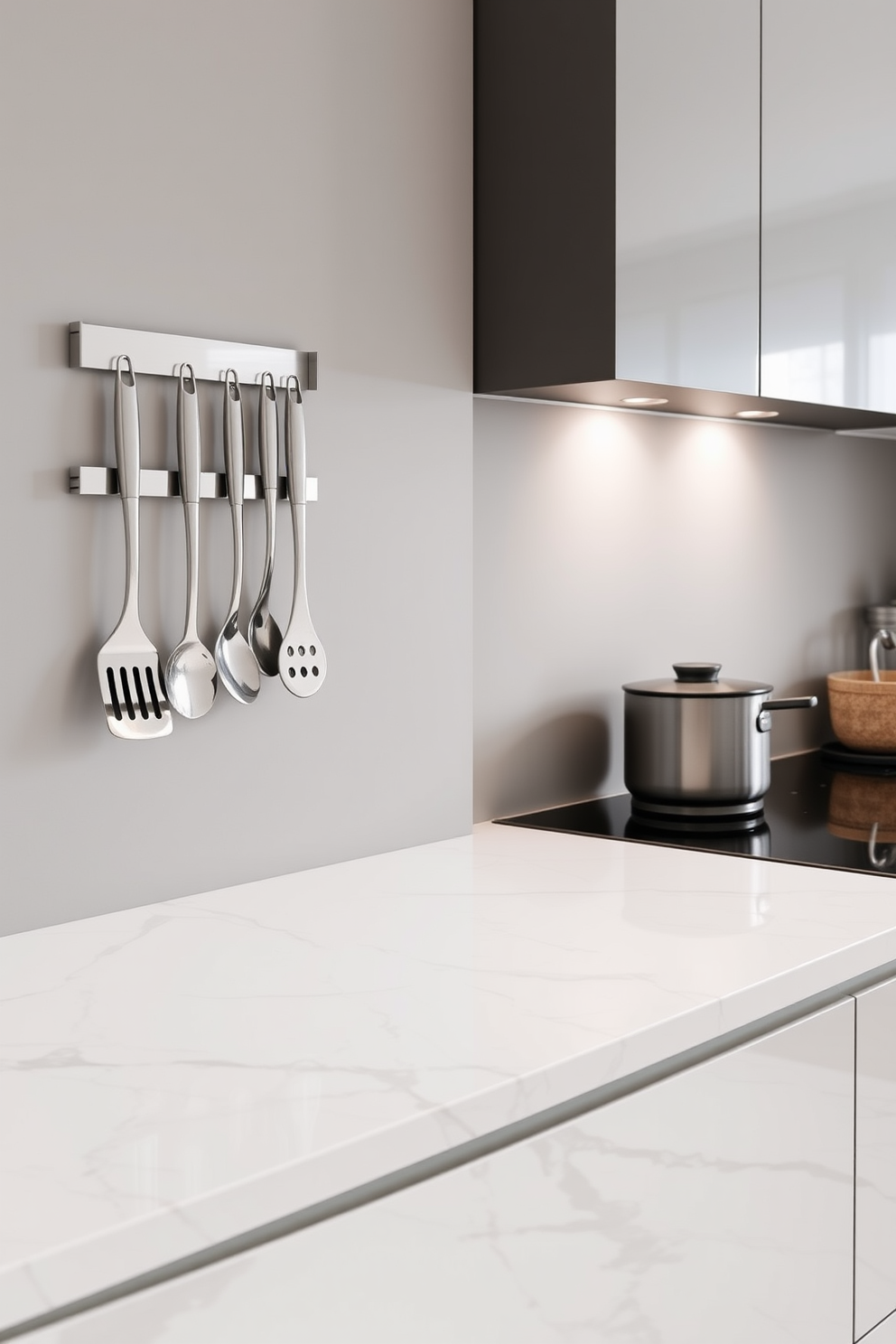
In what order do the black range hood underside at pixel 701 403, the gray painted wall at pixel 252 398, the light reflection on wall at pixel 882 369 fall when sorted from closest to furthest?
the gray painted wall at pixel 252 398 < the black range hood underside at pixel 701 403 < the light reflection on wall at pixel 882 369

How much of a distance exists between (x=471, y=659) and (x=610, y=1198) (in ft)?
2.71

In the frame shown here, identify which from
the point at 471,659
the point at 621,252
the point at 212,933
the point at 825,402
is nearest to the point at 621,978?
the point at 212,933

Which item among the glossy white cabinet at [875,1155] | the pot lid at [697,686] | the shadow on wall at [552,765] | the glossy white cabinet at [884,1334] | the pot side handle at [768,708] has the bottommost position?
the glossy white cabinet at [884,1334]

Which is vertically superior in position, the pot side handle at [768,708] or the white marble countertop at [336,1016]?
the pot side handle at [768,708]

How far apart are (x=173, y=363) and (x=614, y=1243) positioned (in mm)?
874

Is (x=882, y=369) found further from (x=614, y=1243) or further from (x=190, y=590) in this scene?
(x=614, y=1243)

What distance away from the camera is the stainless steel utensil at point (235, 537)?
131 cm

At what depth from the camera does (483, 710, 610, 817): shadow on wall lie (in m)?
1.80

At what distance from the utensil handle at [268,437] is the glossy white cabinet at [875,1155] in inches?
30.1

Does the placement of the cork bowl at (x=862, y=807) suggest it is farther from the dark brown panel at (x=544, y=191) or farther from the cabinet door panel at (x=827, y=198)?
the dark brown panel at (x=544, y=191)

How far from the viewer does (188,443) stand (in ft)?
4.15

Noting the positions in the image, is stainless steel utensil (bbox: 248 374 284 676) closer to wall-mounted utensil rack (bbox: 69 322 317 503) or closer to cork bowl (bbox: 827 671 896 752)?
wall-mounted utensil rack (bbox: 69 322 317 503)

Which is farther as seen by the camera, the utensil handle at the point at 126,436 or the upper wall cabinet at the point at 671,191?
the upper wall cabinet at the point at 671,191

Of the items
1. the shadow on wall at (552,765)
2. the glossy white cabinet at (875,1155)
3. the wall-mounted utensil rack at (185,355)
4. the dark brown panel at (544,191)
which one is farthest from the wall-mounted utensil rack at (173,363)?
the glossy white cabinet at (875,1155)
